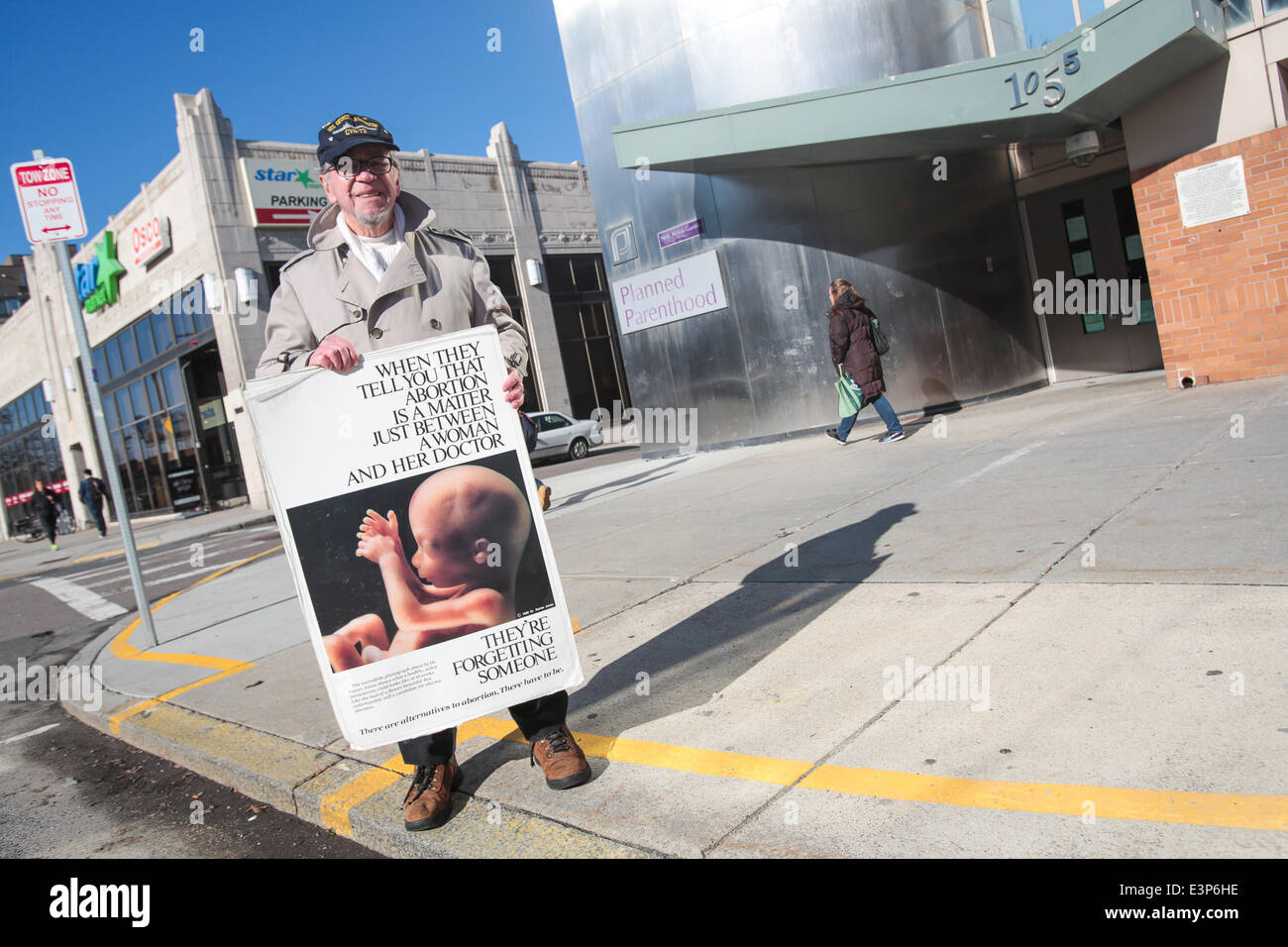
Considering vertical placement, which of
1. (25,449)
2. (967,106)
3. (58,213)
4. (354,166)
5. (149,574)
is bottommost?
(149,574)

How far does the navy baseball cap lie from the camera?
9.78 feet

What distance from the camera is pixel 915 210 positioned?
39.1 feet

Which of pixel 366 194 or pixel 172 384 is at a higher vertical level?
pixel 172 384

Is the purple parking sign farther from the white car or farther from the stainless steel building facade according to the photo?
the white car

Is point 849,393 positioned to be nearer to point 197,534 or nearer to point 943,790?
point 943,790

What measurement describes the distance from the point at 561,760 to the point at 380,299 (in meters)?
1.72

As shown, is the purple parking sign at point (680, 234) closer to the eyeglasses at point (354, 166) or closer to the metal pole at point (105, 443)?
the metal pole at point (105, 443)

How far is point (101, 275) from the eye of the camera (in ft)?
83.9

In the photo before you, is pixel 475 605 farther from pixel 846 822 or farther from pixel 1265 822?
pixel 1265 822

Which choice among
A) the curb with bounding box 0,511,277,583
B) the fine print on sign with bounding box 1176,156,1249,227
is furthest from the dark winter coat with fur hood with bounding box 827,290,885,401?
the curb with bounding box 0,511,277,583

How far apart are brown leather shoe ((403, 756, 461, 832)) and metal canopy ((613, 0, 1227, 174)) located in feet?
26.5

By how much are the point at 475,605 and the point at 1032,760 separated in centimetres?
178

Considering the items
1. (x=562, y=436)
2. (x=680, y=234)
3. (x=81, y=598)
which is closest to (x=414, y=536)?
(x=680, y=234)
